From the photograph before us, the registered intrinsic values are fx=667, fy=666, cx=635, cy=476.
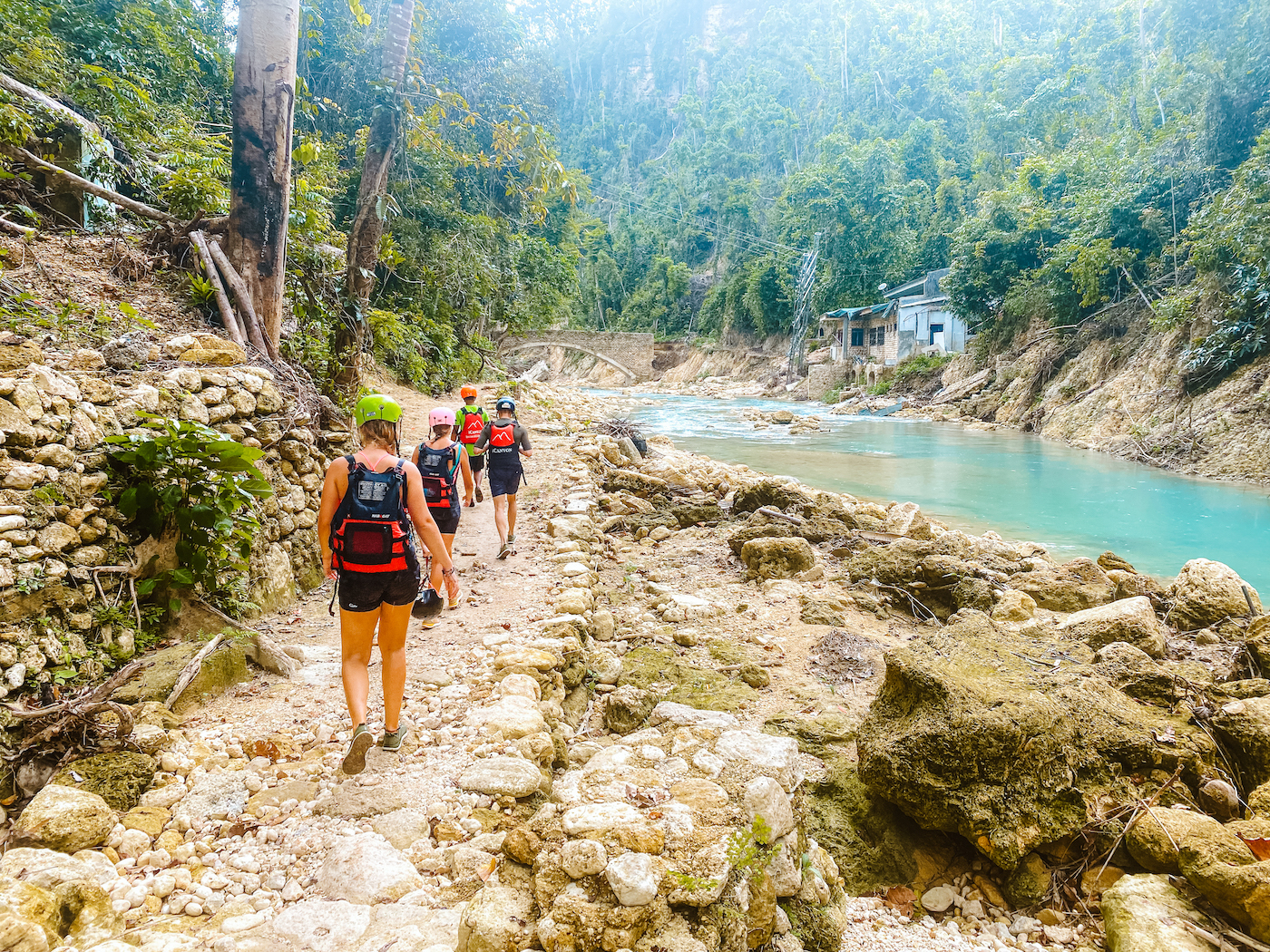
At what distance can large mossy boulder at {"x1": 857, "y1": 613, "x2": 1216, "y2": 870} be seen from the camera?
2861 millimetres

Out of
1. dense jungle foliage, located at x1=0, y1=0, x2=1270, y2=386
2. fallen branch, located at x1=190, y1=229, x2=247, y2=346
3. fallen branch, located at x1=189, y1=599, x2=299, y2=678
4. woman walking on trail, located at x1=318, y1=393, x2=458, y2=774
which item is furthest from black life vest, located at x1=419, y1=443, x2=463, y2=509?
dense jungle foliage, located at x1=0, y1=0, x2=1270, y2=386

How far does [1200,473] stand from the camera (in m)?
13.7

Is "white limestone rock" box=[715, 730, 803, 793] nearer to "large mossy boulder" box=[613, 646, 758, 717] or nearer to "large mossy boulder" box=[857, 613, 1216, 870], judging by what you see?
"large mossy boulder" box=[857, 613, 1216, 870]

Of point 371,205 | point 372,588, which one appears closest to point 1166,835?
point 372,588

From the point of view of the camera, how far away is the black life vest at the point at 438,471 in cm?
525

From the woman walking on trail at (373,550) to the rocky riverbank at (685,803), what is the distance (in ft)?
0.99

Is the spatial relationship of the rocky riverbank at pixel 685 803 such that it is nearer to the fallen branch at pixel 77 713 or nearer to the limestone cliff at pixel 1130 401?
the fallen branch at pixel 77 713

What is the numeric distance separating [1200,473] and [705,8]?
4367 inches

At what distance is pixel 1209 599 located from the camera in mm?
5492

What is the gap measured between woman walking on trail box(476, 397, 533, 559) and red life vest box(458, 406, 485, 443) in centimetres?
60

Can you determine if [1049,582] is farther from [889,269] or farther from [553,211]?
[889,269]

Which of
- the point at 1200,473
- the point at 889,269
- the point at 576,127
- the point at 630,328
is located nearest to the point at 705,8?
the point at 576,127

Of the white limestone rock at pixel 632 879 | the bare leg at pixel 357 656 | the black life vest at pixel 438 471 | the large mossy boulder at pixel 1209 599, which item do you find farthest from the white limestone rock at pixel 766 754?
the large mossy boulder at pixel 1209 599

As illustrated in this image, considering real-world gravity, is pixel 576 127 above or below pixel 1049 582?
above
